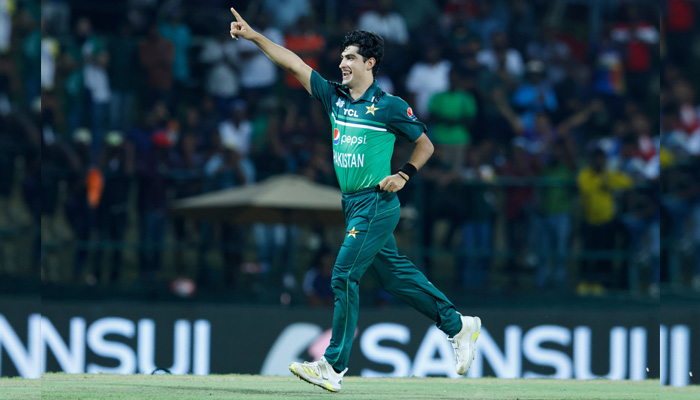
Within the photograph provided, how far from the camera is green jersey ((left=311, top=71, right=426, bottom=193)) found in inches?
279

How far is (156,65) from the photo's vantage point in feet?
51.4

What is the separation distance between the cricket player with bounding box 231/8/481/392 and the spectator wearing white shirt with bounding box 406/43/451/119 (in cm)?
803

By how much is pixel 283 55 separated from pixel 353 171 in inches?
36.9

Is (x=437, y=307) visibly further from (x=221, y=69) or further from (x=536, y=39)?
(x=536, y=39)

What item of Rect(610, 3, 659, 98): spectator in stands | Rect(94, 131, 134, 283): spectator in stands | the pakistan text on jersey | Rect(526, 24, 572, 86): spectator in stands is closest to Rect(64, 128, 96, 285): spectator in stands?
Rect(94, 131, 134, 283): spectator in stands

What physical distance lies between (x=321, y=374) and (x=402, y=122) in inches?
68.9

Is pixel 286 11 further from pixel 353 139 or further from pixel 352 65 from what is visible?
pixel 353 139

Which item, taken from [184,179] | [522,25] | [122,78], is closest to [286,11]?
[122,78]

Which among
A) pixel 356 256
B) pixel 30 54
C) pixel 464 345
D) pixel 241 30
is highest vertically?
pixel 30 54

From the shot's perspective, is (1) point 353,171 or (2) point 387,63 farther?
(2) point 387,63

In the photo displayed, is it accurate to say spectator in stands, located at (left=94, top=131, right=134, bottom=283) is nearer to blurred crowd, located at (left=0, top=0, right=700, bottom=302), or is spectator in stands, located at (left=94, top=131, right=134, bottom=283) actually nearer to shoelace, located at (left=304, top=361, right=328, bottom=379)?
blurred crowd, located at (left=0, top=0, right=700, bottom=302)

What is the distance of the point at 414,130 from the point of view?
718 centimetres

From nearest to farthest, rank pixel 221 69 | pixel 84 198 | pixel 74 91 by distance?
pixel 84 198 < pixel 74 91 < pixel 221 69

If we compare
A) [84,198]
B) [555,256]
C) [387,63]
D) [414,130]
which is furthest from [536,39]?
[414,130]
